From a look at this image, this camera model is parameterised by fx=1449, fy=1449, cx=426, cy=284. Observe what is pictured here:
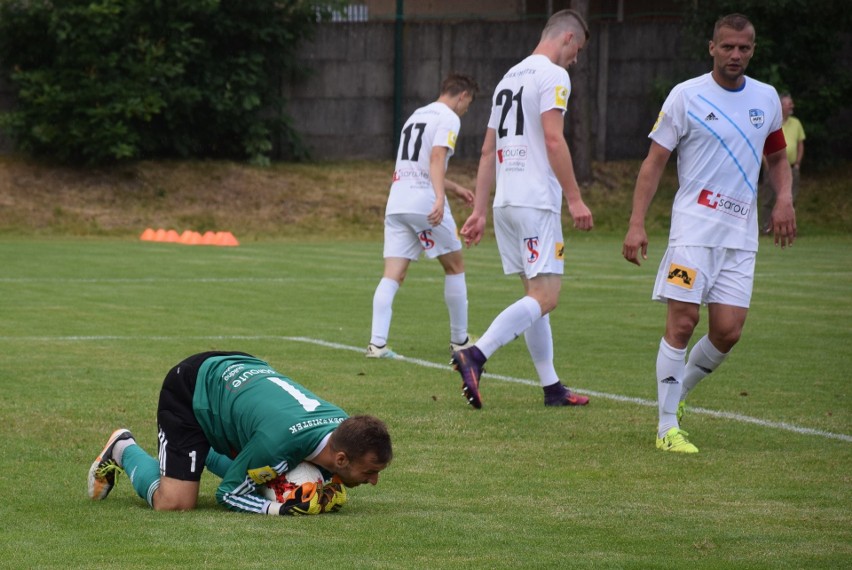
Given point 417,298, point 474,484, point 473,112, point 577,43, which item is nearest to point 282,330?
point 417,298

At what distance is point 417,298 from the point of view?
16.2 metres

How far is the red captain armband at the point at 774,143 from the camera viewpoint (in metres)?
7.32

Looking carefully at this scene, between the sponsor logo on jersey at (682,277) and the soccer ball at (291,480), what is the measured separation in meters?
2.29

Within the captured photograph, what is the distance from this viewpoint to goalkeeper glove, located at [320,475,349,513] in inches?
221

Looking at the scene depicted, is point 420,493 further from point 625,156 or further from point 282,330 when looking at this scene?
point 625,156

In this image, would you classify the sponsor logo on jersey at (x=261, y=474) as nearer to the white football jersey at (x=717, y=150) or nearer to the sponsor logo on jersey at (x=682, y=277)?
the sponsor logo on jersey at (x=682, y=277)

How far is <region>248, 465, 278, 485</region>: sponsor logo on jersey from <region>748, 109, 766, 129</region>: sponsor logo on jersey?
3067mm

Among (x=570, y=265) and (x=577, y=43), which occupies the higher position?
(x=577, y=43)

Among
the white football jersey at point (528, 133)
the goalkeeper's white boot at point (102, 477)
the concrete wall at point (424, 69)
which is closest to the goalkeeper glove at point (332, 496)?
the goalkeeper's white boot at point (102, 477)

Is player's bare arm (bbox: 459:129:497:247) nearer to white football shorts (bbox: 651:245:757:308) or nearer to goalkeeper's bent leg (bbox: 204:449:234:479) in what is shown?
white football shorts (bbox: 651:245:757:308)

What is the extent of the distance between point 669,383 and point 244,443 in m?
2.50

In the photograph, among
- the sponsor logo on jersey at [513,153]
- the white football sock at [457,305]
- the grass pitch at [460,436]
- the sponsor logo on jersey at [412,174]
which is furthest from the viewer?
the sponsor logo on jersey at [412,174]

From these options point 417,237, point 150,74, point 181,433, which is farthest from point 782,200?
point 150,74

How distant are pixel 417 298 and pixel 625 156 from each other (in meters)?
16.8
